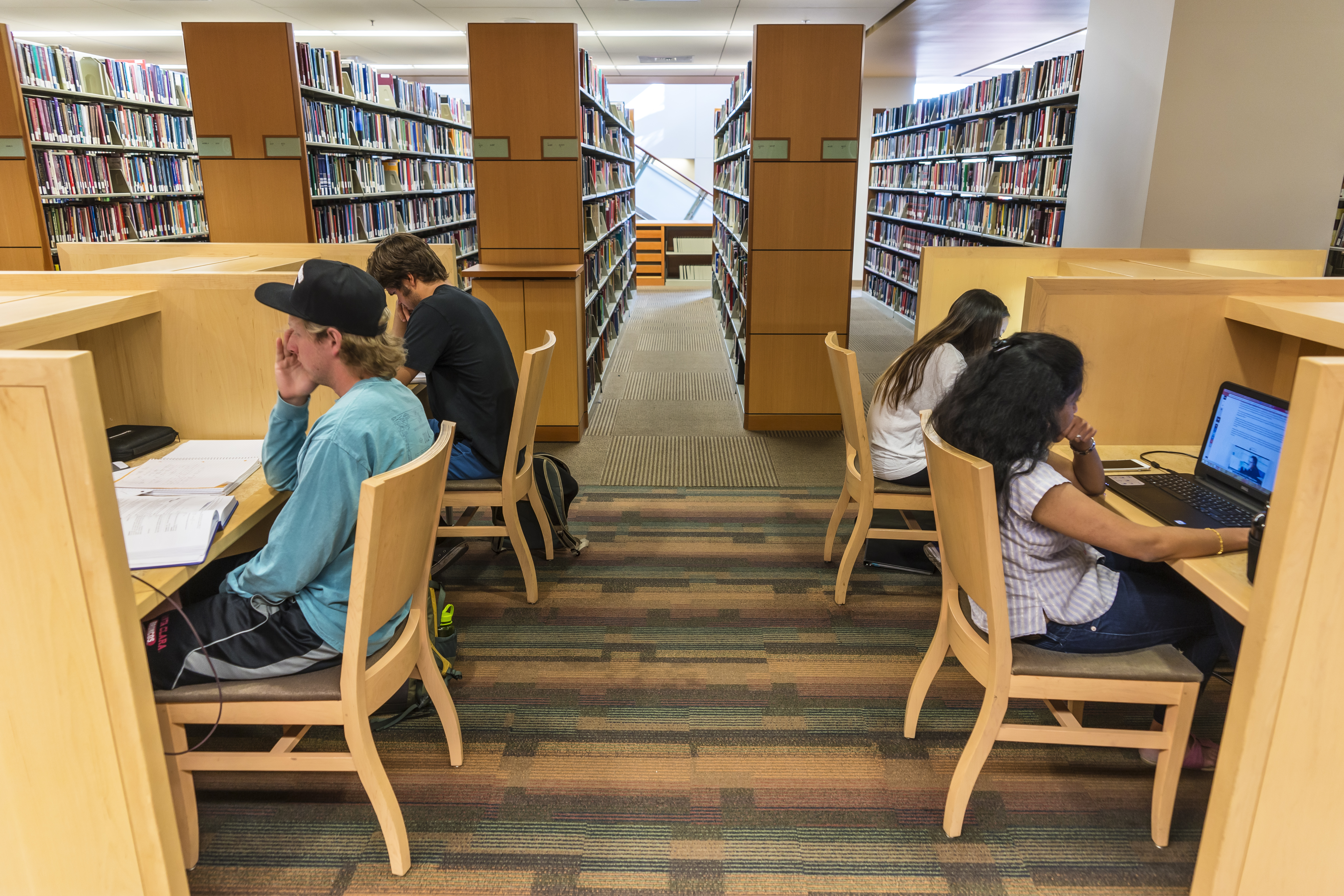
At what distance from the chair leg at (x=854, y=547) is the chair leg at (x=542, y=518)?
1064mm

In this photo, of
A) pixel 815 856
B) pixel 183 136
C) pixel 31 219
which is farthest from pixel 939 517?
pixel 183 136

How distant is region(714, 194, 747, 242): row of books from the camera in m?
5.95

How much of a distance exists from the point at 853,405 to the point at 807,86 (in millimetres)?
2464

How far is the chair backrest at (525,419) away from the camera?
8.16 feet

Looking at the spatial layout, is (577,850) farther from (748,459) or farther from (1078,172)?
(1078,172)

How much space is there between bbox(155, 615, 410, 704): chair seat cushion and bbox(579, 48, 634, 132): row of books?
155 inches

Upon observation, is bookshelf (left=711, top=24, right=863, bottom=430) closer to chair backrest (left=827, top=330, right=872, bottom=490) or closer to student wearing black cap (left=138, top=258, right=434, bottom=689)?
chair backrest (left=827, top=330, right=872, bottom=490)

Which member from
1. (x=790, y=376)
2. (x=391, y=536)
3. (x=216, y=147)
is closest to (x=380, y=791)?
(x=391, y=536)

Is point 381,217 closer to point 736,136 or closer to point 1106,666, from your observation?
point 736,136

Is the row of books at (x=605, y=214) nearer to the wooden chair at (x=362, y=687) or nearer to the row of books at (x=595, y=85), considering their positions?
the row of books at (x=595, y=85)

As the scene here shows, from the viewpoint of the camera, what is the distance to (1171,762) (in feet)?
5.53

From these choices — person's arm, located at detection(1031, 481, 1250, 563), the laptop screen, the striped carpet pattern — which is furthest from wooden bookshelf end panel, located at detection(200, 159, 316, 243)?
the laptop screen

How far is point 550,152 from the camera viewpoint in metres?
4.42

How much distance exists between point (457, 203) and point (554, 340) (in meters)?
6.19
